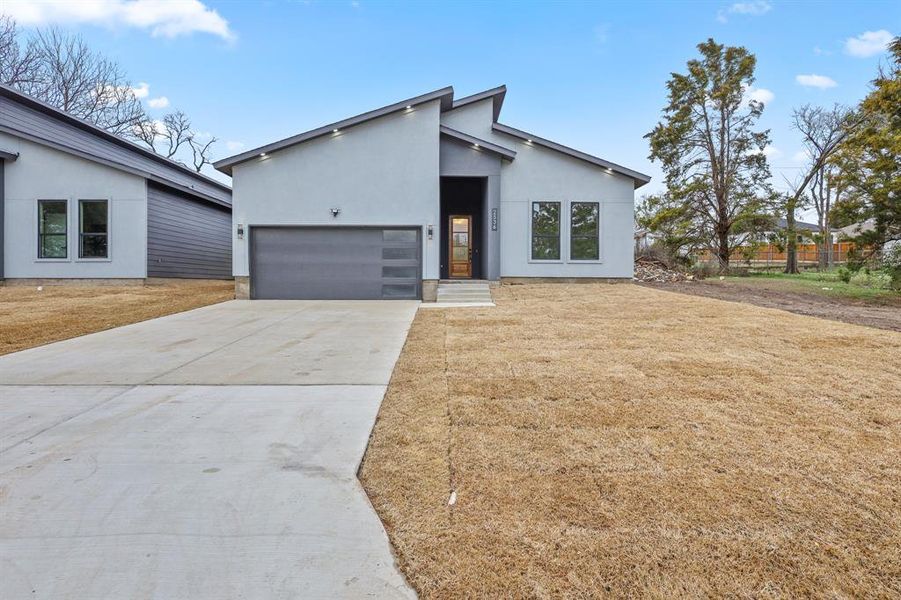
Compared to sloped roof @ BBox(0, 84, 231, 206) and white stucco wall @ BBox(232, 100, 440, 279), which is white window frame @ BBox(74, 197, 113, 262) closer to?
sloped roof @ BBox(0, 84, 231, 206)

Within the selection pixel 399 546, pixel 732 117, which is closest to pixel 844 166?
pixel 732 117

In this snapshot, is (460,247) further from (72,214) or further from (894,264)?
(72,214)

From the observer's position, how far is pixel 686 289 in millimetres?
13766

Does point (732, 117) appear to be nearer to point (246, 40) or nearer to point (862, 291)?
point (862, 291)

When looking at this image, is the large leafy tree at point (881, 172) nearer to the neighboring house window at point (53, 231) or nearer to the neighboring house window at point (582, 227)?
the neighboring house window at point (582, 227)

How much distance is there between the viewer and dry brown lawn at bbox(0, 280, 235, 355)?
735 cm

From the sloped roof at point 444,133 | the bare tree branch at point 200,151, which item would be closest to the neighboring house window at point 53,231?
the sloped roof at point 444,133

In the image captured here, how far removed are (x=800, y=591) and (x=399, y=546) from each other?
1.54 m

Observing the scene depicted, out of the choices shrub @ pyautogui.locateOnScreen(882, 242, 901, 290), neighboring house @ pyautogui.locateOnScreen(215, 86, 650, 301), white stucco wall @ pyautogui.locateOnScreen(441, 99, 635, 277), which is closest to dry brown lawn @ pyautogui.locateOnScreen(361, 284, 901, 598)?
neighboring house @ pyautogui.locateOnScreen(215, 86, 650, 301)

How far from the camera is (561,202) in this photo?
1381cm

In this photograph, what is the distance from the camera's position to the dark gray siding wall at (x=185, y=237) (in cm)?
1483

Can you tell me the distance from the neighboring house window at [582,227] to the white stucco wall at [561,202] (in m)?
0.14

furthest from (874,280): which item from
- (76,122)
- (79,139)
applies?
(76,122)

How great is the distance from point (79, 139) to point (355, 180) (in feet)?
44.1
